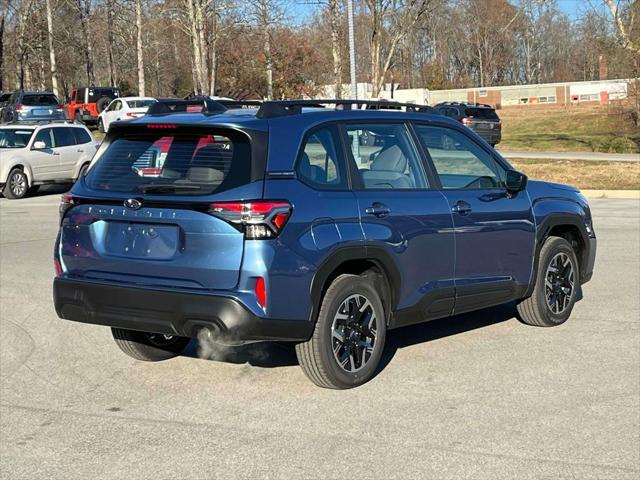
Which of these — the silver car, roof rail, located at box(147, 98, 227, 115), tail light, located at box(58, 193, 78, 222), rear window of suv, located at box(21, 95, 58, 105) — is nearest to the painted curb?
roof rail, located at box(147, 98, 227, 115)

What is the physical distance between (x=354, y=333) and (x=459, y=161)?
74.2 inches

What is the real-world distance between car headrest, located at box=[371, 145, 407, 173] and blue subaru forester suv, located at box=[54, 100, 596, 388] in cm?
1

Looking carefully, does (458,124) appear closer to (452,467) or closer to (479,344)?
(479,344)

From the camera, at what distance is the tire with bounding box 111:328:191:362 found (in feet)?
21.6

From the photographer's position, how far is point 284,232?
5.30 meters

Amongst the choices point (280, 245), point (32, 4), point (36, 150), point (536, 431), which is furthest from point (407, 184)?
point (32, 4)

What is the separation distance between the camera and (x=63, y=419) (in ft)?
17.8

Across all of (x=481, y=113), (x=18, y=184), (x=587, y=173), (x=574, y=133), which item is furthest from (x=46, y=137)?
(x=574, y=133)

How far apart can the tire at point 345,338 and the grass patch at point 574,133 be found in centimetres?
3058

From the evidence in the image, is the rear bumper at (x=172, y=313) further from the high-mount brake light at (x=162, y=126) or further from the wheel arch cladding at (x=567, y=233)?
the wheel arch cladding at (x=567, y=233)

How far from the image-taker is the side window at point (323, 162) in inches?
222

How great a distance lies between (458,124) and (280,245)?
2.34m

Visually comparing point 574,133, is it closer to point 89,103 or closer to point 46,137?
point 89,103

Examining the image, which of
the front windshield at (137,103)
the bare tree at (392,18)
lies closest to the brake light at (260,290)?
the bare tree at (392,18)
